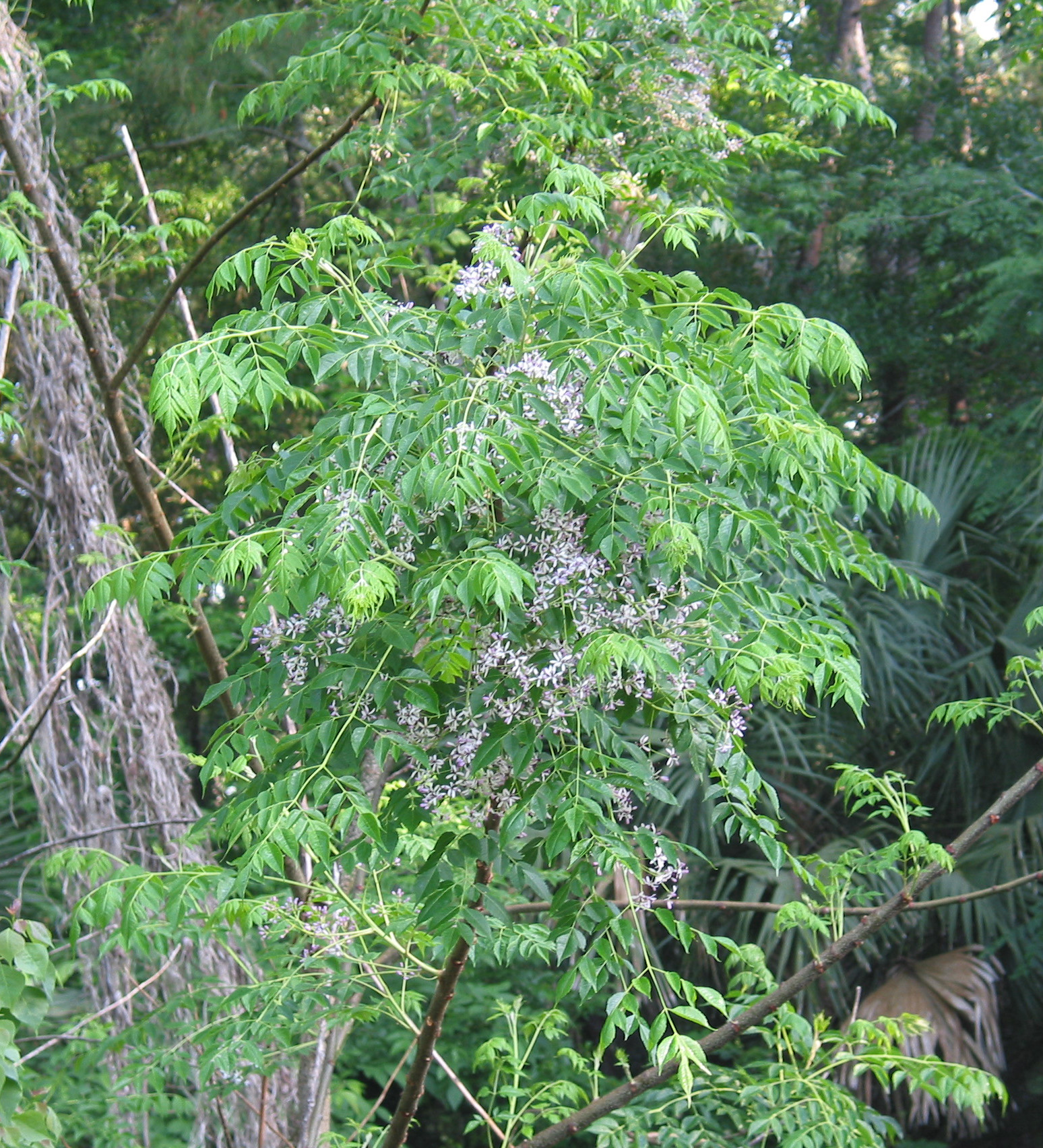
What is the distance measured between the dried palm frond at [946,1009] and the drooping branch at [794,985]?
207cm

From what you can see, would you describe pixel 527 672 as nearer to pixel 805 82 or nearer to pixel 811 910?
pixel 811 910

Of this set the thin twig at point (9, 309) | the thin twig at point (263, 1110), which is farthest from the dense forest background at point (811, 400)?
the thin twig at point (9, 309)

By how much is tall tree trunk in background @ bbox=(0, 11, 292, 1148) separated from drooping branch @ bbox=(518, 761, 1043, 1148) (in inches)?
54.7

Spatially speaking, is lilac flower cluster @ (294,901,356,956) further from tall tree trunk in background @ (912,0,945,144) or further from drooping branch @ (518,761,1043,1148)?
tall tree trunk in background @ (912,0,945,144)

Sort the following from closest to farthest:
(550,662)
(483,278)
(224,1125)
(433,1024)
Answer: (550,662)
(483,278)
(433,1024)
(224,1125)

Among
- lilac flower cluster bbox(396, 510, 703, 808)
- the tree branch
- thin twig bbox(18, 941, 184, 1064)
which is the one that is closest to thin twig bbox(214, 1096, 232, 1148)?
thin twig bbox(18, 941, 184, 1064)

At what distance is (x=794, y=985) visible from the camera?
222 cm

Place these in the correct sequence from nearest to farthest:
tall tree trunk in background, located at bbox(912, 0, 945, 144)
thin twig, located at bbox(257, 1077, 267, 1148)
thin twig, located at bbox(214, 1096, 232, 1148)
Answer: thin twig, located at bbox(257, 1077, 267, 1148) < thin twig, located at bbox(214, 1096, 232, 1148) < tall tree trunk in background, located at bbox(912, 0, 945, 144)

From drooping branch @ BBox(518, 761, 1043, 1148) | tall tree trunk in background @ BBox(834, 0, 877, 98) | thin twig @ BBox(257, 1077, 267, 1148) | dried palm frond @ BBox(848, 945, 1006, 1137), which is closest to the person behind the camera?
drooping branch @ BBox(518, 761, 1043, 1148)

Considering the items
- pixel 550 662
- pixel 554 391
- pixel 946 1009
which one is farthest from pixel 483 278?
pixel 946 1009

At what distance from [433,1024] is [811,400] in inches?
70.3

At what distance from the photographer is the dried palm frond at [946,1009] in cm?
416

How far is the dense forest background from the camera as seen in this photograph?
3.26 meters

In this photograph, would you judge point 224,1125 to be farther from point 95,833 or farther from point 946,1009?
point 946,1009
